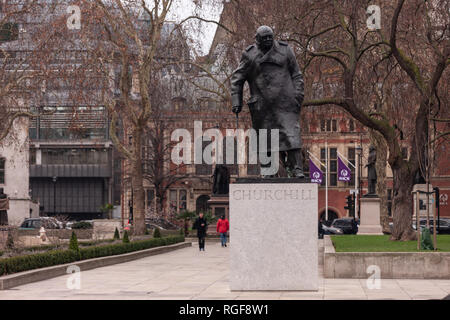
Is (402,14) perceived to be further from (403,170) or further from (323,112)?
(323,112)

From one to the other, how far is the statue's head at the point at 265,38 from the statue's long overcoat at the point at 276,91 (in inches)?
4.8

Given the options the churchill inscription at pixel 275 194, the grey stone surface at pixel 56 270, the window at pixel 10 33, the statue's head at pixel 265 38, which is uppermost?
the window at pixel 10 33

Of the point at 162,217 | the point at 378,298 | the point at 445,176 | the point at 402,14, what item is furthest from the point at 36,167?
the point at 378,298

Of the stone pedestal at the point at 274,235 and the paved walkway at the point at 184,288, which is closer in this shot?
the paved walkway at the point at 184,288

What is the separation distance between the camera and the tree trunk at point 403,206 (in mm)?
25969

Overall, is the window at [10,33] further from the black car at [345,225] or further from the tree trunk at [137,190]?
the black car at [345,225]

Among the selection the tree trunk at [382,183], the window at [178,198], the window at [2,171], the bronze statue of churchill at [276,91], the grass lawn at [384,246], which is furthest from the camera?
the window at [2,171]

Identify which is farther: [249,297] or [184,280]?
[184,280]

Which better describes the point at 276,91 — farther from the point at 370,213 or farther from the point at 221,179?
the point at 221,179

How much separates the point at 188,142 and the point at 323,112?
34714 mm

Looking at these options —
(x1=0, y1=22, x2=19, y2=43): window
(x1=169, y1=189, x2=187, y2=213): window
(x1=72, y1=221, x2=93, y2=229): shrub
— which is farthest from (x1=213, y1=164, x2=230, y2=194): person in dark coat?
(x1=169, y1=189, x2=187, y2=213): window

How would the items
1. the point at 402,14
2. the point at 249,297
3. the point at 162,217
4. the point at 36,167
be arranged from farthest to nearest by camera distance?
the point at 36,167
the point at 162,217
the point at 402,14
the point at 249,297

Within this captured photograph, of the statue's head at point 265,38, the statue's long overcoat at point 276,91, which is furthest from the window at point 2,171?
the statue's head at point 265,38

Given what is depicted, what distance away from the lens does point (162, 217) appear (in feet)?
203
